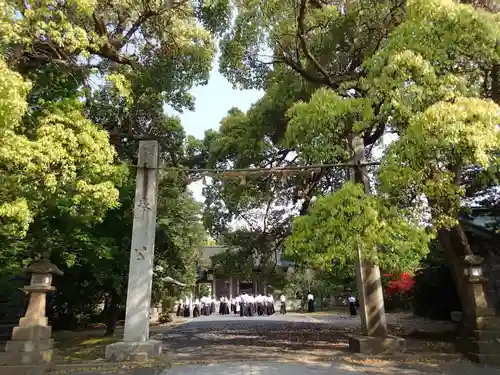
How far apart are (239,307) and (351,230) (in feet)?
68.6

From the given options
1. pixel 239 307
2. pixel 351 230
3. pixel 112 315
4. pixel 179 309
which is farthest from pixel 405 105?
pixel 179 309

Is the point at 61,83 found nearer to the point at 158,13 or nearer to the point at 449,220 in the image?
the point at 158,13

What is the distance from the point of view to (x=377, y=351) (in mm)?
8398

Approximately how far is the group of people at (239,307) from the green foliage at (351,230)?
18.9 meters

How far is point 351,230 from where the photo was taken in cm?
642

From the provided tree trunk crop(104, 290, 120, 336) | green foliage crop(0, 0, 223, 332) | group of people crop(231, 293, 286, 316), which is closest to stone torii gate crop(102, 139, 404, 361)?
green foliage crop(0, 0, 223, 332)

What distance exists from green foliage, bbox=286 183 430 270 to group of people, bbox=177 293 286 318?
62.0ft

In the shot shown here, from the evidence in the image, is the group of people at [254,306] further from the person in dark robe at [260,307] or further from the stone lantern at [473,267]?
the stone lantern at [473,267]

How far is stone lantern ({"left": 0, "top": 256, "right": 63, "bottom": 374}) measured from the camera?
765 centimetres

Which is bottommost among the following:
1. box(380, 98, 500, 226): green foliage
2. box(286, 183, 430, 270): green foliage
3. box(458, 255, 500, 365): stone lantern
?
box(458, 255, 500, 365): stone lantern

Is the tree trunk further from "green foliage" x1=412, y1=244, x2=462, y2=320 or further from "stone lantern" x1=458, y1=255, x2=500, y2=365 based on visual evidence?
"green foliage" x1=412, y1=244, x2=462, y2=320

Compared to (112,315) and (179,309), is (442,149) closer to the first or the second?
(112,315)

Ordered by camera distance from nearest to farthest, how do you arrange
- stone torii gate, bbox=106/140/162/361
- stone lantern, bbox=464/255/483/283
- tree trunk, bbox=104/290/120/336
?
1. stone lantern, bbox=464/255/483/283
2. stone torii gate, bbox=106/140/162/361
3. tree trunk, bbox=104/290/120/336

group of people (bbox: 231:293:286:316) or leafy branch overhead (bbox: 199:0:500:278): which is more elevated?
leafy branch overhead (bbox: 199:0:500:278)
